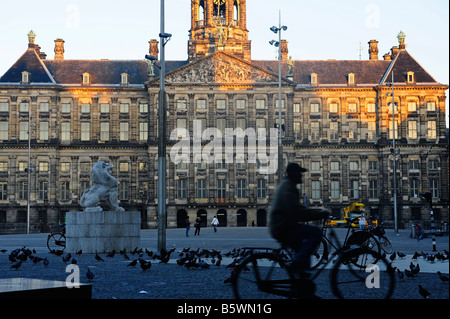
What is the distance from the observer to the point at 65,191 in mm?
64688

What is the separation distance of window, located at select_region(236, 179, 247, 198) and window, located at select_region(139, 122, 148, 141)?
11.4 meters

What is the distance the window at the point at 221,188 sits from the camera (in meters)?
62.9

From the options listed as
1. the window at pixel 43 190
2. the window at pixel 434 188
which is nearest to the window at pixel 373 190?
the window at pixel 434 188

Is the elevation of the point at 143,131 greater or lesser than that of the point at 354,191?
greater

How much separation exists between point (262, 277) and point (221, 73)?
187 feet

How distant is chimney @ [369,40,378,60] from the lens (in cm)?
7165

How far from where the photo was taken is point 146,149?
6538cm

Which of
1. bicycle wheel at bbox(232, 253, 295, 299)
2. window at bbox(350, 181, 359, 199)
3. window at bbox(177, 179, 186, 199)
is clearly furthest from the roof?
bicycle wheel at bbox(232, 253, 295, 299)

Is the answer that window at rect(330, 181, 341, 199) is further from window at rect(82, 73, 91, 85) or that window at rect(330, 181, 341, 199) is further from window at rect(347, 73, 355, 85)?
window at rect(82, 73, 91, 85)

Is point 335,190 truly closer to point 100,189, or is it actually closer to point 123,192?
point 123,192

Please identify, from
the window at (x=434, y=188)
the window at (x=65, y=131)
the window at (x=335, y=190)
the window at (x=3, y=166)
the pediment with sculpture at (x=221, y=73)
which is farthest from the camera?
the window at (x=335, y=190)

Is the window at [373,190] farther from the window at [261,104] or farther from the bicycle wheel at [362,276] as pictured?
the bicycle wheel at [362,276]

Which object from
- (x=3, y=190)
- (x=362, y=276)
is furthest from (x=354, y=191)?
(x=362, y=276)

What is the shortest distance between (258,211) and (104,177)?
143 feet
